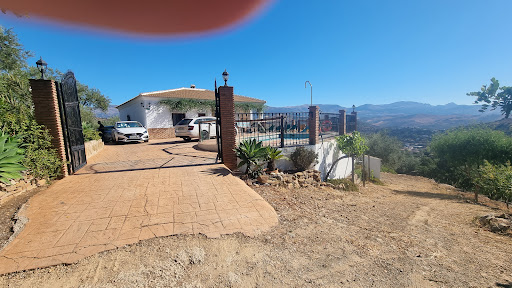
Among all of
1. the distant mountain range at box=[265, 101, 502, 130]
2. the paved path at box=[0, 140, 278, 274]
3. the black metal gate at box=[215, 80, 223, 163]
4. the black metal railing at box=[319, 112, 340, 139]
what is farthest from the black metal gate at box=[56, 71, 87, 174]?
the black metal railing at box=[319, 112, 340, 139]

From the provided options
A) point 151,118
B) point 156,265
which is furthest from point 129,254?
point 151,118

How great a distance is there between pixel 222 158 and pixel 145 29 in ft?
12.3

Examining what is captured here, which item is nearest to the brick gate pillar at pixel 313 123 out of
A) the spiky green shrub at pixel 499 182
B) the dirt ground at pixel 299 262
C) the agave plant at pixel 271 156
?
the agave plant at pixel 271 156

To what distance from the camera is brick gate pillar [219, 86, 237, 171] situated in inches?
247

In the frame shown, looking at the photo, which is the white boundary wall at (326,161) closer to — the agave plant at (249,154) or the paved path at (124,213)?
the agave plant at (249,154)

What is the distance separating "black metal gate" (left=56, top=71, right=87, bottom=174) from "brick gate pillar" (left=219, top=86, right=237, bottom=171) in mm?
3922

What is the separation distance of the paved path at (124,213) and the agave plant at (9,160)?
533mm

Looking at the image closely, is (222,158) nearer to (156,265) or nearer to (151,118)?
(156,265)

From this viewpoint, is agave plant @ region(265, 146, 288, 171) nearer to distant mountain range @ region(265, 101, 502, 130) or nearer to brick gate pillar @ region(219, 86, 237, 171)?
brick gate pillar @ region(219, 86, 237, 171)

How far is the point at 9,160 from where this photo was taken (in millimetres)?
3691

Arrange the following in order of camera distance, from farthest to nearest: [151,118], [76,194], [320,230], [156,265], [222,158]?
[151,118] < [222,158] < [76,194] < [320,230] < [156,265]

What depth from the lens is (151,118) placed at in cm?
1684

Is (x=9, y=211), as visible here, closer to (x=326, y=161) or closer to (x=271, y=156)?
(x=271, y=156)

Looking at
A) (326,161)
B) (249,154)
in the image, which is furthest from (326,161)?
(249,154)
